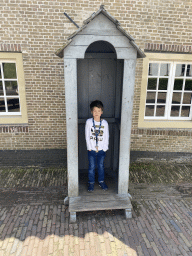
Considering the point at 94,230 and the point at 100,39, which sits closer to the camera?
the point at 100,39

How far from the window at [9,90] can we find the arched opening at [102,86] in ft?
6.83

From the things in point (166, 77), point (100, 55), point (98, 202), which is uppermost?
point (100, 55)

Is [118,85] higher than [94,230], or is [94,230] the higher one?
[118,85]

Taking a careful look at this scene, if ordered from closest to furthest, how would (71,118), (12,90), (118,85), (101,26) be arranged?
(101,26), (71,118), (118,85), (12,90)

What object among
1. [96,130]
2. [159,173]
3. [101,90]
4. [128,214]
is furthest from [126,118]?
[159,173]

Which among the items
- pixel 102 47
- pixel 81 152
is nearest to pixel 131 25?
pixel 102 47

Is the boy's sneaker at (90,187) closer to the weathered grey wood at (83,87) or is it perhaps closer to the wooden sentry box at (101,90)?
the wooden sentry box at (101,90)

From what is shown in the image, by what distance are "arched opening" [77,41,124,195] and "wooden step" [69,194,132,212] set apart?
0.71 ft

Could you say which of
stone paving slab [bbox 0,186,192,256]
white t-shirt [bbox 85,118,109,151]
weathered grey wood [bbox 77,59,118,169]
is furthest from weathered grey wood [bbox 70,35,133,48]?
stone paving slab [bbox 0,186,192,256]

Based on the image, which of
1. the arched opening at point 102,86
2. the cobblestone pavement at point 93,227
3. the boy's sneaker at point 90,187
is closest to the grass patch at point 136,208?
the cobblestone pavement at point 93,227

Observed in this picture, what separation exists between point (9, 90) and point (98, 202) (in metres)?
3.68

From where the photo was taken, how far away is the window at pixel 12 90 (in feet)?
15.0

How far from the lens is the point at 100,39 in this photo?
2.78 metres

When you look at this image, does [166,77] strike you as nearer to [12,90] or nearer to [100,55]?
[100,55]
